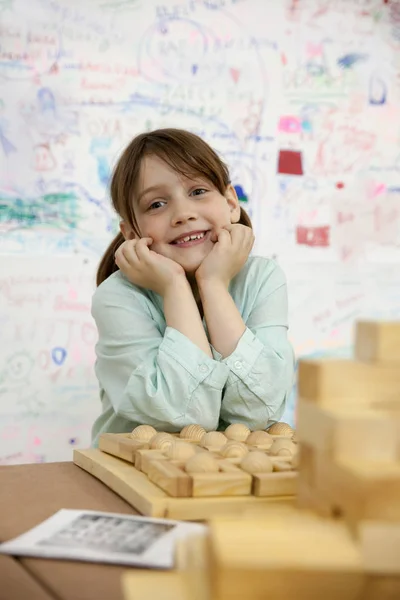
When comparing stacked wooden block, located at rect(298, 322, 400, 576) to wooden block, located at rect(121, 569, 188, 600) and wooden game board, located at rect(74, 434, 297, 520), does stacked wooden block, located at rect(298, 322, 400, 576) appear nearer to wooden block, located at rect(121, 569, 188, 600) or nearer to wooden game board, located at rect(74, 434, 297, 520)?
wooden block, located at rect(121, 569, 188, 600)

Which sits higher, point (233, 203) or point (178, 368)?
point (233, 203)

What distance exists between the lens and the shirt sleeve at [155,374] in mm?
1292

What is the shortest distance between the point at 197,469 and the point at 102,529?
16cm

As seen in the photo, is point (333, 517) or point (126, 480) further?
point (126, 480)

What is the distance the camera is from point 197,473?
84 centimetres

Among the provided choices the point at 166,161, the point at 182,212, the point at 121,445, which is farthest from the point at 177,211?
the point at 121,445

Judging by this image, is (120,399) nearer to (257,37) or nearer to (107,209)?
(107,209)

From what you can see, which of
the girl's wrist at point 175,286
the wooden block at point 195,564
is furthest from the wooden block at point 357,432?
the girl's wrist at point 175,286

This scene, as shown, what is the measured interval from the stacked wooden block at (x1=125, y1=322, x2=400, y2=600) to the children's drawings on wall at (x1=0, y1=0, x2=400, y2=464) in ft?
8.28

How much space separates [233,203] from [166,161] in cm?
27

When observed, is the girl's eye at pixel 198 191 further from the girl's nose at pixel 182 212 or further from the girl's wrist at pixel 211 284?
the girl's wrist at pixel 211 284

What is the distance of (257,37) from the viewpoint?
327cm

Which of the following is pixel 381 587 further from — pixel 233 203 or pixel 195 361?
pixel 233 203

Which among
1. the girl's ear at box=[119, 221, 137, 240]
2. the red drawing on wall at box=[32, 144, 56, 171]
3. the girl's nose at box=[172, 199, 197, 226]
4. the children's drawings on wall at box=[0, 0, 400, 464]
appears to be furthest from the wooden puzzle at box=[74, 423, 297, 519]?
the red drawing on wall at box=[32, 144, 56, 171]
